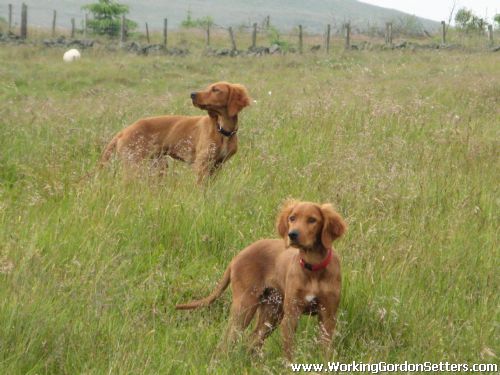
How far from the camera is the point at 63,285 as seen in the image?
3676 millimetres

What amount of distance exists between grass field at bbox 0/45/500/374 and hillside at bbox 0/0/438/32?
230ft

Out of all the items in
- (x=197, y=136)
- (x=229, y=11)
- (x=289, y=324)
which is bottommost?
(x=289, y=324)

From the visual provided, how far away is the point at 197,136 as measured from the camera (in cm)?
689

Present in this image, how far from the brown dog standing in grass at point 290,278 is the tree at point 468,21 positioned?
113ft

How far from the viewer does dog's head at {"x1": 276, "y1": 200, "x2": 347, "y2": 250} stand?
3.62m

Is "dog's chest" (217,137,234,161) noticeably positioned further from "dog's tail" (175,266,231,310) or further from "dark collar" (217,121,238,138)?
"dog's tail" (175,266,231,310)

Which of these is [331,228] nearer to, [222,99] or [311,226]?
[311,226]

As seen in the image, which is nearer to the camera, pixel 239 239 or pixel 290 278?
pixel 290 278

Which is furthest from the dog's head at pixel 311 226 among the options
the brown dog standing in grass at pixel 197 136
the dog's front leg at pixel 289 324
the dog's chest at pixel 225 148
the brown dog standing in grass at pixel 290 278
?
the dog's chest at pixel 225 148

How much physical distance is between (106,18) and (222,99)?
3578 cm

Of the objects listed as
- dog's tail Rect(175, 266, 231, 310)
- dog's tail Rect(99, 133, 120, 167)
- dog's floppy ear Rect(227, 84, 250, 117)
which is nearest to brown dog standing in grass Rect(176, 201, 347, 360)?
dog's tail Rect(175, 266, 231, 310)

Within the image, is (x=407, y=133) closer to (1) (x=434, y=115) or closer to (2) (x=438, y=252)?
(1) (x=434, y=115)

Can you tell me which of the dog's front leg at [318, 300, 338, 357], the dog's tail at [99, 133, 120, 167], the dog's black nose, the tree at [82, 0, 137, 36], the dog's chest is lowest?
the dog's front leg at [318, 300, 338, 357]

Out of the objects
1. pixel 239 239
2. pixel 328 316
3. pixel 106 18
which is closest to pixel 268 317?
pixel 328 316
